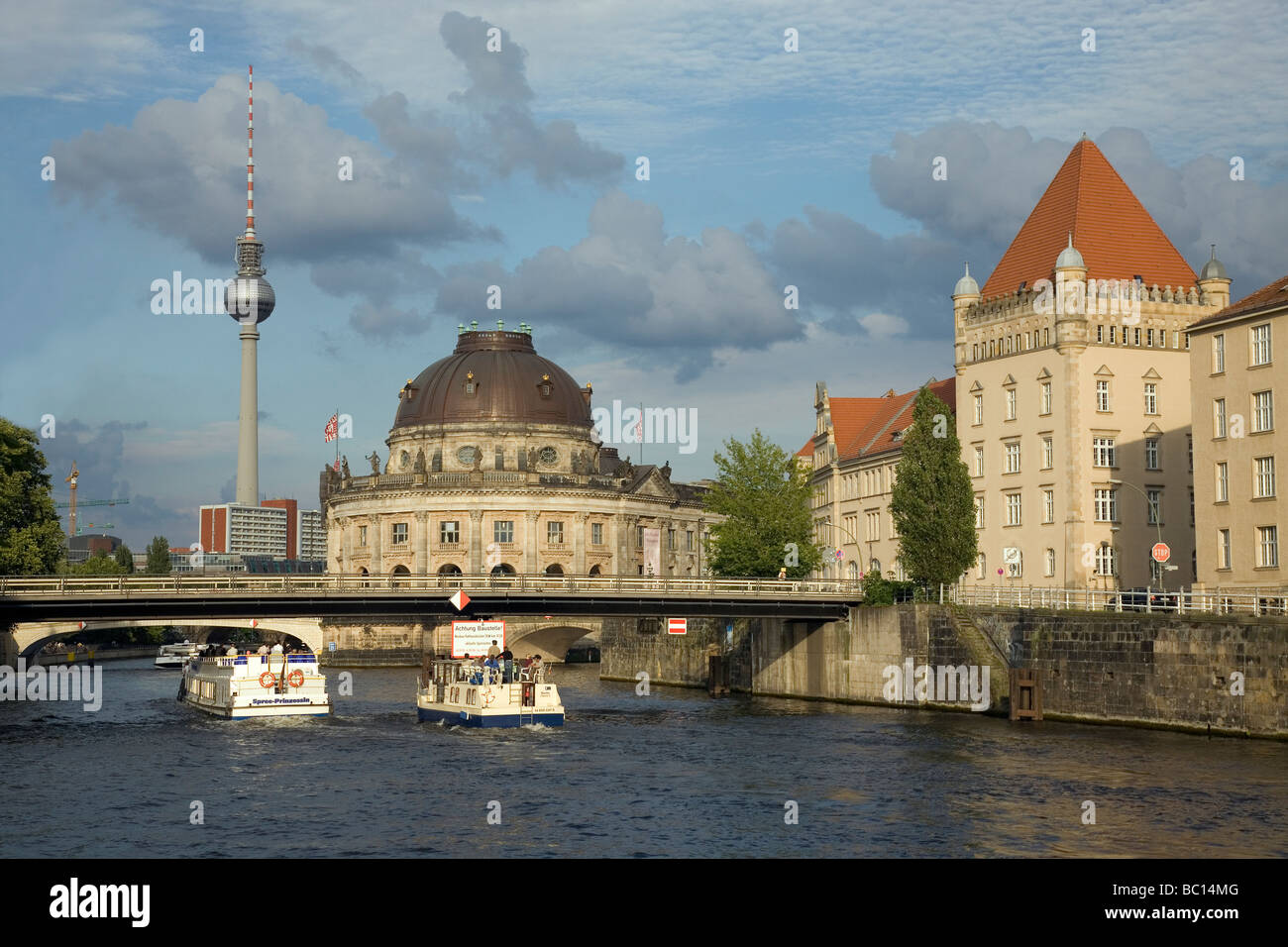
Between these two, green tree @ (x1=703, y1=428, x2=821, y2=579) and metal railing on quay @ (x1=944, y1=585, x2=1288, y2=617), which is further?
green tree @ (x1=703, y1=428, x2=821, y2=579)

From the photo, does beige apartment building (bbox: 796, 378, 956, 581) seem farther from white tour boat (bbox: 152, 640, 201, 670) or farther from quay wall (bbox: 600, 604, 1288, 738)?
white tour boat (bbox: 152, 640, 201, 670)

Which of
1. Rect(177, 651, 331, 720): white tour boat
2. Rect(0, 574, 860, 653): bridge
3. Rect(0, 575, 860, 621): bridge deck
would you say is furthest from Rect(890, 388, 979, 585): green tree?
Rect(177, 651, 331, 720): white tour boat

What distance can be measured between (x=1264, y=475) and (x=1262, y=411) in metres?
2.82

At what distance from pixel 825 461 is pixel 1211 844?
3953 inches

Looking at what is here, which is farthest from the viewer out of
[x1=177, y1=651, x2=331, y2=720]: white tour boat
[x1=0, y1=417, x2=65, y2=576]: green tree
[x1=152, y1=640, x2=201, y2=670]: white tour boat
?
[x1=152, y1=640, x2=201, y2=670]: white tour boat

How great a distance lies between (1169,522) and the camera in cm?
9462

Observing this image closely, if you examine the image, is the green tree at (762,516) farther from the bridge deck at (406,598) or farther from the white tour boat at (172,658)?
the white tour boat at (172,658)

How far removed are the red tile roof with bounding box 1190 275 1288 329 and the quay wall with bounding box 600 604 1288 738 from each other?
589 inches

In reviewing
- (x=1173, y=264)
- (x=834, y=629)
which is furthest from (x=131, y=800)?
(x=1173, y=264)

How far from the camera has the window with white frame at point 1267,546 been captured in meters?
71.4

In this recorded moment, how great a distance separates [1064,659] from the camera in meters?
72.2

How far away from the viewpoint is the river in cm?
4175

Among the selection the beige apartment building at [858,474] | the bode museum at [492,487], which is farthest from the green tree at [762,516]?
the bode museum at [492,487]
